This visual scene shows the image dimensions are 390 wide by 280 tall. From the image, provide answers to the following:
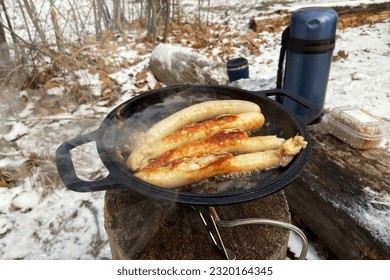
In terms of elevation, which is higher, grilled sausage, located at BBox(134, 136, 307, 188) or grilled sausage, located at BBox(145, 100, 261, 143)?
grilled sausage, located at BBox(145, 100, 261, 143)

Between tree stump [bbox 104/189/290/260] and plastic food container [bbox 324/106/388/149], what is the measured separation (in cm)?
125

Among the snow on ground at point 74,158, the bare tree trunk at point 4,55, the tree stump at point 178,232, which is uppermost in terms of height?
the bare tree trunk at point 4,55

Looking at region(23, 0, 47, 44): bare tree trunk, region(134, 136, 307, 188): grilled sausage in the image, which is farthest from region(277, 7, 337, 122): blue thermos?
region(23, 0, 47, 44): bare tree trunk

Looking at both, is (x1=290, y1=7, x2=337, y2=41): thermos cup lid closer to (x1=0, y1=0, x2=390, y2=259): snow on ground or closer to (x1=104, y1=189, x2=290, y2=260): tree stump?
(x1=0, y1=0, x2=390, y2=259): snow on ground

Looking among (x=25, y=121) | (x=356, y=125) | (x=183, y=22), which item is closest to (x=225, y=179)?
(x=356, y=125)

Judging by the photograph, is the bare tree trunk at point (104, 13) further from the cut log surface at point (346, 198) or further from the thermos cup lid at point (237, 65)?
the cut log surface at point (346, 198)

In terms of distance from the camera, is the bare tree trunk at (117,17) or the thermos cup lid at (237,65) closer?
the thermos cup lid at (237,65)

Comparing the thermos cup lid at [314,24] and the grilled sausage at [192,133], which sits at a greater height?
the thermos cup lid at [314,24]

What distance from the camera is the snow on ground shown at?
268 centimetres

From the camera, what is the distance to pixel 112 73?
5473 millimetres

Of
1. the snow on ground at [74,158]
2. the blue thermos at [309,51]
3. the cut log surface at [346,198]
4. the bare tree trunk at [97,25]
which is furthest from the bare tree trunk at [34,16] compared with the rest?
the cut log surface at [346,198]

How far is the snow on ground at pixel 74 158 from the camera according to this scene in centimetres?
268

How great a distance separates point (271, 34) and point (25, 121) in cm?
546

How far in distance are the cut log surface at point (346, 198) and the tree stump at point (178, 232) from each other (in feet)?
2.30
